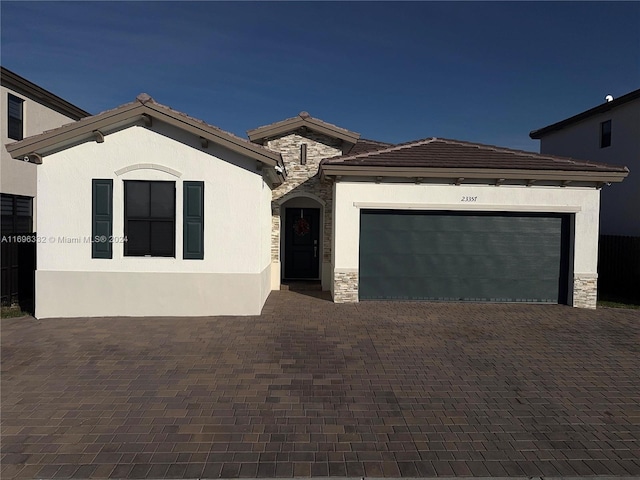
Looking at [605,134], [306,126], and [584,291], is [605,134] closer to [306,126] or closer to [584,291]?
[584,291]

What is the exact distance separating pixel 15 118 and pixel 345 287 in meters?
11.0

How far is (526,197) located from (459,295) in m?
3.05

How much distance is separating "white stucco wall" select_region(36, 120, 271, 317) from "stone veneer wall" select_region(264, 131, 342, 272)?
3323mm

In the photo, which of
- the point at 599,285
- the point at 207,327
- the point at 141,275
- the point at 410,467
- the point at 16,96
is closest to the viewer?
the point at 410,467

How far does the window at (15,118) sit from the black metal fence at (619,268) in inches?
709

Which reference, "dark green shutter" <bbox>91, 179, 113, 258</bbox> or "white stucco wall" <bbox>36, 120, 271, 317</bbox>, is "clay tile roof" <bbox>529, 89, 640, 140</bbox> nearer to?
"white stucco wall" <bbox>36, 120, 271, 317</bbox>

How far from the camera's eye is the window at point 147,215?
870 centimetres

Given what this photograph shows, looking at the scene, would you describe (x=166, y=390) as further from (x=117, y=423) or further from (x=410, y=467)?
(x=410, y=467)

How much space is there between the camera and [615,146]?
14.2 metres

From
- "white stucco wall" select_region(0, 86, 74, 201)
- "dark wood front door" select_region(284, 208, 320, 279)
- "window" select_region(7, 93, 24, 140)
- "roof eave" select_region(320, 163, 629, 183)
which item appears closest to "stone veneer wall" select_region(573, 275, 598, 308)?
"roof eave" select_region(320, 163, 629, 183)

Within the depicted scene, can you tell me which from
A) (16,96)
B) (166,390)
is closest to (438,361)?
(166,390)

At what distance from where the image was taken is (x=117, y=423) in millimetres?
4309

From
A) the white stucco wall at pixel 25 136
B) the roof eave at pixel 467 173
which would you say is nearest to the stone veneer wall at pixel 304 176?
the roof eave at pixel 467 173

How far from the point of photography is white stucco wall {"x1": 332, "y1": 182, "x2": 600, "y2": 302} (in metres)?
10.3
